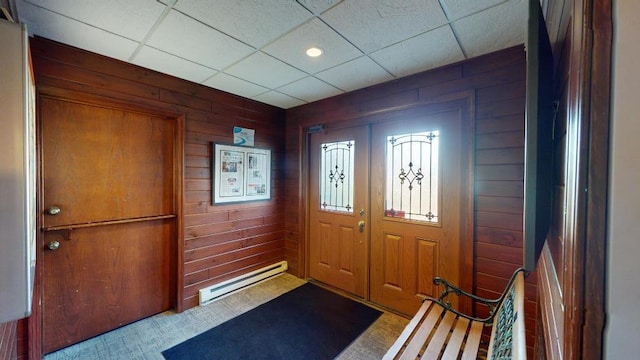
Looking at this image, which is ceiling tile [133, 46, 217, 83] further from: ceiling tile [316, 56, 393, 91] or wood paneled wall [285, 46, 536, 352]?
wood paneled wall [285, 46, 536, 352]

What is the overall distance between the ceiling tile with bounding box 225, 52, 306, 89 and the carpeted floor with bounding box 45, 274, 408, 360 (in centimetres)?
240

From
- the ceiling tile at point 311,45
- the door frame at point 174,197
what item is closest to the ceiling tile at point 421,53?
the ceiling tile at point 311,45

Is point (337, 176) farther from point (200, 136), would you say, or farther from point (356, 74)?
point (200, 136)

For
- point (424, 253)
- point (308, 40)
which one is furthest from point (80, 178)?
point (424, 253)

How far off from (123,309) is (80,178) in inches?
49.2

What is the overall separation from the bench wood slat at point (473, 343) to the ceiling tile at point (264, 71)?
2438mm

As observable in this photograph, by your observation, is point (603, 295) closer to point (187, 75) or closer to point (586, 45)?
→ point (586, 45)

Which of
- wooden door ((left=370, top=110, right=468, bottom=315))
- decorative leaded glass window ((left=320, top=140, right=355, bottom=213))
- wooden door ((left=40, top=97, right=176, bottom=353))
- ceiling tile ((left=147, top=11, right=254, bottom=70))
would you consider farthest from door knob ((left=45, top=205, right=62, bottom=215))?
wooden door ((left=370, top=110, right=468, bottom=315))

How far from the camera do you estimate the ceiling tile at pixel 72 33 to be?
1558 millimetres

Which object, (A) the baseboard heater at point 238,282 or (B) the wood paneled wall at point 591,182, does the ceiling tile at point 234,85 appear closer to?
(A) the baseboard heater at point 238,282

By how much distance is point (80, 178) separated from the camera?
6.82 ft

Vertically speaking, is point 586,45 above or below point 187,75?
below

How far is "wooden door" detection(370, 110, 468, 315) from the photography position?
7.38 ft

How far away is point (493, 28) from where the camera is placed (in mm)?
1689
